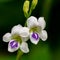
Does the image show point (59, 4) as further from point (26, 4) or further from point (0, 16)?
point (26, 4)

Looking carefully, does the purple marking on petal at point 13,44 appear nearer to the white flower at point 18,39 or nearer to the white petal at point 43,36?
the white flower at point 18,39

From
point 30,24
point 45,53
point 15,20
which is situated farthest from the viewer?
point 15,20

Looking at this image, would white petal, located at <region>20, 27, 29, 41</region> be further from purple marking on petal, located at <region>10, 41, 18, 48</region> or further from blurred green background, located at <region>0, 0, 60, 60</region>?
blurred green background, located at <region>0, 0, 60, 60</region>

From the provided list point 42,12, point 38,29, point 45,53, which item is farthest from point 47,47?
point 38,29

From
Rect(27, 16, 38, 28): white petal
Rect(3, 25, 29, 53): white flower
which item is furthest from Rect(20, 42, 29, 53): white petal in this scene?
Rect(27, 16, 38, 28): white petal

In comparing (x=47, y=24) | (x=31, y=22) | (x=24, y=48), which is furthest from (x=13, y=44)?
(x=47, y=24)

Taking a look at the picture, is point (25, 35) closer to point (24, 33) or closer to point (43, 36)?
point (24, 33)

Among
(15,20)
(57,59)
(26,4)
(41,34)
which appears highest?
(26,4)

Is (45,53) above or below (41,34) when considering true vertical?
below

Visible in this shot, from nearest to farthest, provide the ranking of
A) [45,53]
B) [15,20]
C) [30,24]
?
[30,24] → [45,53] → [15,20]
